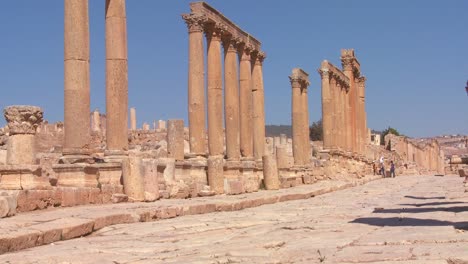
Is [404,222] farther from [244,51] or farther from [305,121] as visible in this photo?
[305,121]

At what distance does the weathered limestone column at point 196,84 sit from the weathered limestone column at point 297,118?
10.8 metres

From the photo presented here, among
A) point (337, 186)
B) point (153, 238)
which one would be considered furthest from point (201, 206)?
point (337, 186)

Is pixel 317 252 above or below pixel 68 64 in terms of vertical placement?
below

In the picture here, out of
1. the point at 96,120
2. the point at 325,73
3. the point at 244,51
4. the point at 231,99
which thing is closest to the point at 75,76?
the point at 231,99

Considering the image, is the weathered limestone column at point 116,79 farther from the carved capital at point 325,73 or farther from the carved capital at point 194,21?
the carved capital at point 325,73

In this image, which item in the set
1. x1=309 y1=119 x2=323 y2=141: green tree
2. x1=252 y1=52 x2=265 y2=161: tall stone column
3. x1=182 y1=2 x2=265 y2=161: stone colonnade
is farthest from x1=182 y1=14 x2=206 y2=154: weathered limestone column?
x1=309 y1=119 x2=323 y2=141: green tree

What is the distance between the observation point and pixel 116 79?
62.6ft

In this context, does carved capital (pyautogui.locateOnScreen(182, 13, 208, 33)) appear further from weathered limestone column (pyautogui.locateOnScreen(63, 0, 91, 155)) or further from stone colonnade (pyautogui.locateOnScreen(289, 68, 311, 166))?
stone colonnade (pyautogui.locateOnScreen(289, 68, 311, 166))

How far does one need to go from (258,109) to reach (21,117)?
19708mm

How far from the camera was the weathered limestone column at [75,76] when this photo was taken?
690 inches

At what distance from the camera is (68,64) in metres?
17.6

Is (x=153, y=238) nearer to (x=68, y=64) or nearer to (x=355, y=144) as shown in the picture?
(x=68, y=64)

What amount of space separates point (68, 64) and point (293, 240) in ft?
35.0

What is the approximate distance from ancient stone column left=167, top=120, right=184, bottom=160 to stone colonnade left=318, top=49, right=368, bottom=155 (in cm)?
1907
